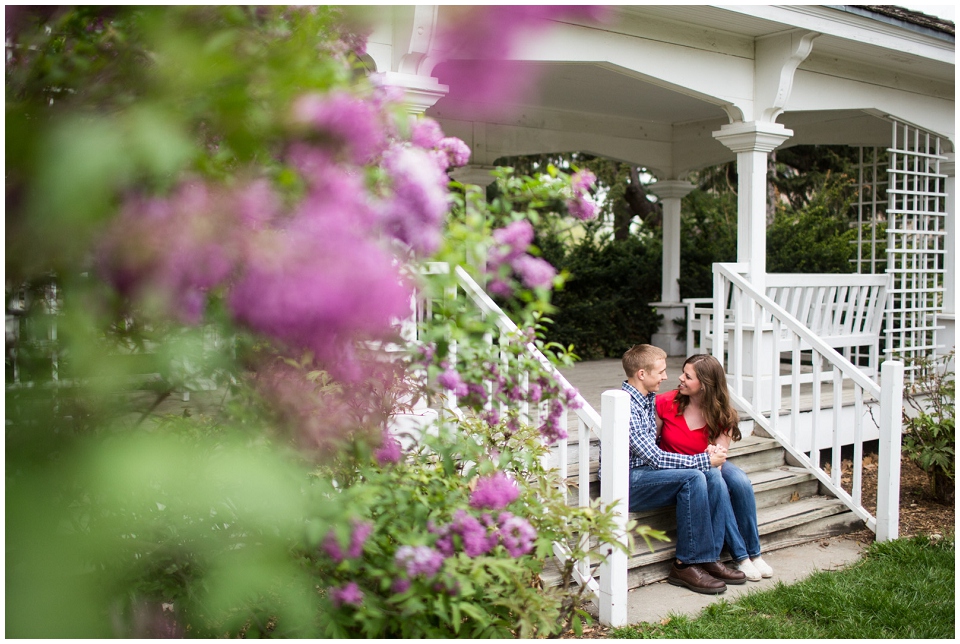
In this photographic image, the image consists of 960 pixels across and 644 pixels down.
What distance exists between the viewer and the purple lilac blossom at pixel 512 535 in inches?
91.0

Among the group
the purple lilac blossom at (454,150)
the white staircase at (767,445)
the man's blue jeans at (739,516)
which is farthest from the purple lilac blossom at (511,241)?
the man's blue jeans at (739,516)

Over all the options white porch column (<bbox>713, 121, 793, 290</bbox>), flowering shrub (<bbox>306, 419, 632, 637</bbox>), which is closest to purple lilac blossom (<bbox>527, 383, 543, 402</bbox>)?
flowering shrub (<bbox>306, 419, 632, 637</bbox>)

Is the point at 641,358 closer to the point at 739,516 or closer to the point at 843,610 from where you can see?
the point at 739,516

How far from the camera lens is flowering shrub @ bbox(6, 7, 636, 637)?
136 centimetres

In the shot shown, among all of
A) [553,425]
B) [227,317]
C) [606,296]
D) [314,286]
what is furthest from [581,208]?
[606,296]

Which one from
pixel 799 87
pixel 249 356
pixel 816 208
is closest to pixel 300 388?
pixel 249 356

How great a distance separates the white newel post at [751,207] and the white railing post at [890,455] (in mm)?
981

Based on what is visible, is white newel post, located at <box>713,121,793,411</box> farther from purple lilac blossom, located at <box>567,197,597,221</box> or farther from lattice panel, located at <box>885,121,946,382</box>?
purple lilac blossom, located at <box>567,197,597,221</box>

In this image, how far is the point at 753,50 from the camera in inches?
227

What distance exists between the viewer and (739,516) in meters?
4.23

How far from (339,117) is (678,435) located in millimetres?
3270

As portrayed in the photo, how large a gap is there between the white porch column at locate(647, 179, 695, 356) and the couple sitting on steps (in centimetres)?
580

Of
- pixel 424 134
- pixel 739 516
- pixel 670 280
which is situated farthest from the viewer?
pixel 670 280

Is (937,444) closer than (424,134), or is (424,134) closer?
(424,134)
